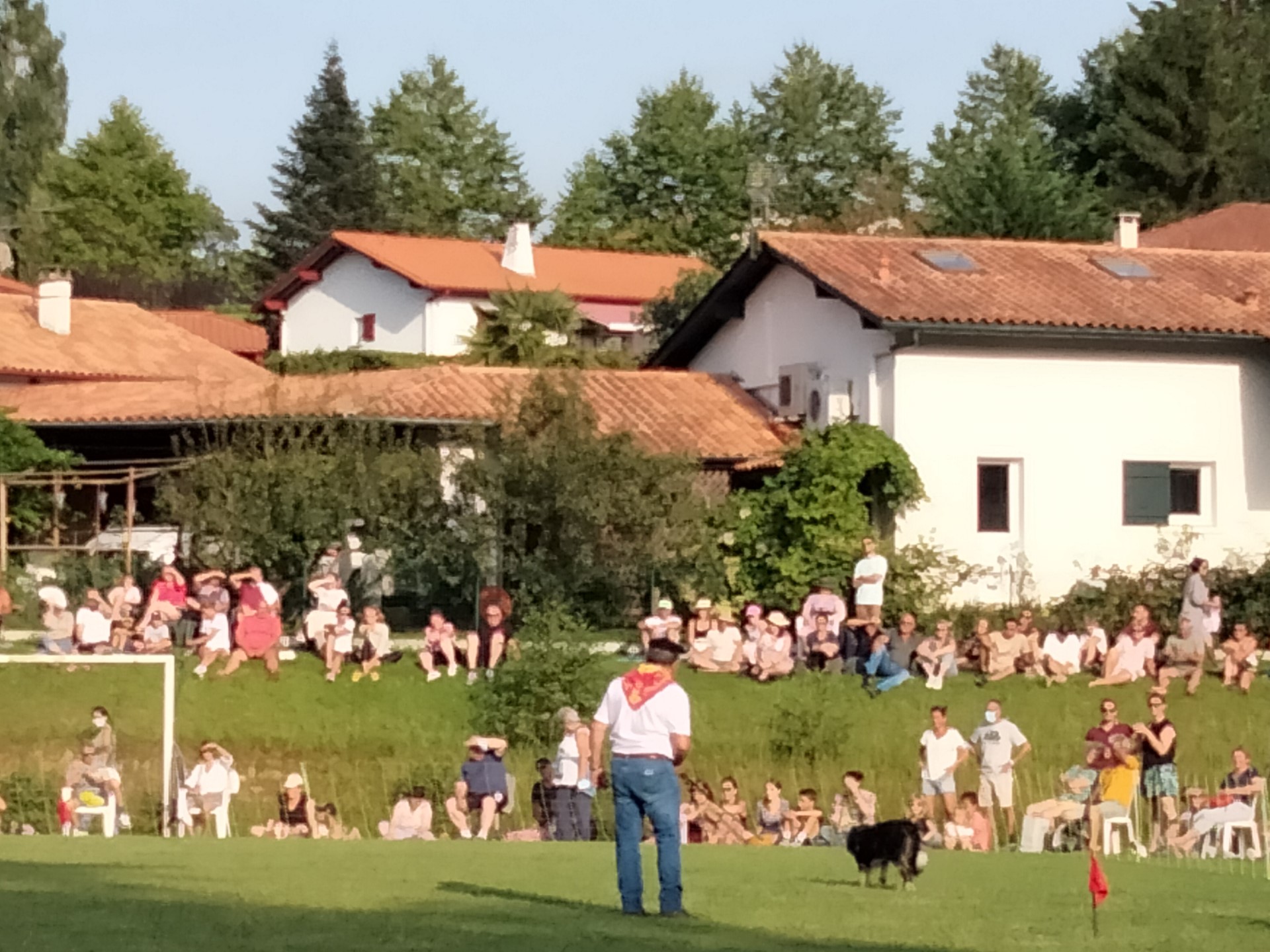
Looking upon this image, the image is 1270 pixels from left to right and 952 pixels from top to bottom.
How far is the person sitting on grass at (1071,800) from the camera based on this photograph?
2162 centimetres

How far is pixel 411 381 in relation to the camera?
1449 inches

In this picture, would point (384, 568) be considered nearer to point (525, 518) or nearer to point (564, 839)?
point (525, 518)

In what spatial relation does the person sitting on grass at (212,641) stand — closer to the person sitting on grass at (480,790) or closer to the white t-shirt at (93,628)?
the white t-shirt at (93,628)

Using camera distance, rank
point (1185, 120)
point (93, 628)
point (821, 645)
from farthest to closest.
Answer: point (1185, 120)
point (821, 645)
point (93, 628)

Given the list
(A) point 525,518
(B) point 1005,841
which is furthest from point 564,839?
(A) point 525,518

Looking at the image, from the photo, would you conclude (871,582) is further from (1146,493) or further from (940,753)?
(940,753)

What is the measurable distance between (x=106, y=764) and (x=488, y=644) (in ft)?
19.9

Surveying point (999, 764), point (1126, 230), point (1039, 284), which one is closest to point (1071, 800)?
point (999, 764)

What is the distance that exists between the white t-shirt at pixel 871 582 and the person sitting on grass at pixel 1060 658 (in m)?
2.33

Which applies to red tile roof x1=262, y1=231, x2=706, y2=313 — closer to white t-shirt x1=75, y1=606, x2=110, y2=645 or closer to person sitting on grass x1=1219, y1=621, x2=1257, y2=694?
white t-shirt x1=75, y1=606, x2=110, y2=645

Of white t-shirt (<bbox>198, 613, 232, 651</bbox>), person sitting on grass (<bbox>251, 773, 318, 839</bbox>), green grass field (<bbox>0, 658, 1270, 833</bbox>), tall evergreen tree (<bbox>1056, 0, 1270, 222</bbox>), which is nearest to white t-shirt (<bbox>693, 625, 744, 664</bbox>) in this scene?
green grass field (<bbox>0, 658, 1270, 833</bbox>)

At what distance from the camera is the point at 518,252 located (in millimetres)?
67562

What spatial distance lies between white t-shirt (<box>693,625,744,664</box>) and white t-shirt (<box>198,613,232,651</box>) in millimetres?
5619

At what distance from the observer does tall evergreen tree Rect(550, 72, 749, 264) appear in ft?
298
